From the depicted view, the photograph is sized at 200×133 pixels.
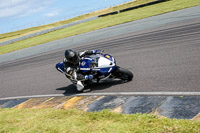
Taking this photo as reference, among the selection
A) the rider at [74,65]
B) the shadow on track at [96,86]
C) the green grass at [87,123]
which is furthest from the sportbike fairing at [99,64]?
the green grass at [87,123]

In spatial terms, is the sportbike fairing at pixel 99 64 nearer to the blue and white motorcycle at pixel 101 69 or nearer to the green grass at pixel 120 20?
the blue and white motorcycle at pixel 101 69

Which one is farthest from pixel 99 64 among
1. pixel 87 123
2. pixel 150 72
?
pixel 87 123

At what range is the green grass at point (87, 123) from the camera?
4.33 meters

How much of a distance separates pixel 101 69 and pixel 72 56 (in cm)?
99

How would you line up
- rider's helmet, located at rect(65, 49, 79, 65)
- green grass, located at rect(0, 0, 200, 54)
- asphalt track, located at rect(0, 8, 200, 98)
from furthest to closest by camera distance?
green grass, located at rect(0, 0, 200, 54) < rider's helmet, located at rect(65, 49, 79, 65) < asphalt track, located at rect(0, 8, 200, 98)

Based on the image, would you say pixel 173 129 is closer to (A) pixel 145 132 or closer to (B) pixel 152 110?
(A) pixel 145 132

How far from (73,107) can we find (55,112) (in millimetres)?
650

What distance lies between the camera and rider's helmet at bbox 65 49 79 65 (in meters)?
7.64

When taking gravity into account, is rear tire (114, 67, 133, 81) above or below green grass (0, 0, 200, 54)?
below

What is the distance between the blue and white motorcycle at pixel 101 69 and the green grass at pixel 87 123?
1.91m

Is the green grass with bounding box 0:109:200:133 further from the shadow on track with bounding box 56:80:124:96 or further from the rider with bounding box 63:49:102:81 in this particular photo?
the shadow on track with bounding box 56:80:124:96

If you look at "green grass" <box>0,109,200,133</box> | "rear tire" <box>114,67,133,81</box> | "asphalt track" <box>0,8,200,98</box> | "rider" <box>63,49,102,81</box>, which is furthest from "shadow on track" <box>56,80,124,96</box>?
"green grass" <box>0,109,200,133</box>

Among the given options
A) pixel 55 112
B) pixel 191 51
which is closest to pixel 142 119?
pixel 55 112

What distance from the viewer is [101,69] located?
767 cm
